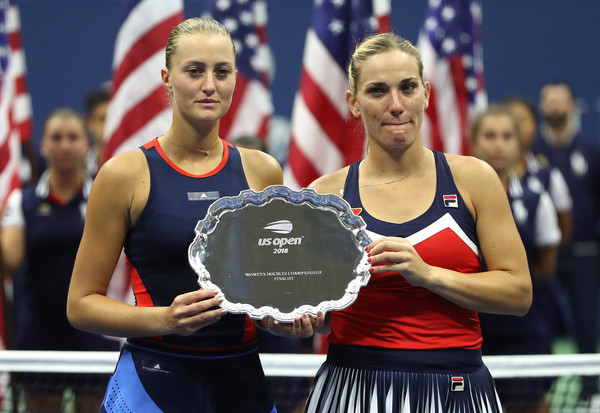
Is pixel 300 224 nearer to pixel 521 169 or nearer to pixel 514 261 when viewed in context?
pixel 514 261

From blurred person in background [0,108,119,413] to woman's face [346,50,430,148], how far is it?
2990mm

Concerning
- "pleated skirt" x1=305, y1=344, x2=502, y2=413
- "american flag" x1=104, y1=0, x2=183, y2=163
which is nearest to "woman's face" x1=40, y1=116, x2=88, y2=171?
"american flag" x1=104, y1=0, x2=183, y2=163

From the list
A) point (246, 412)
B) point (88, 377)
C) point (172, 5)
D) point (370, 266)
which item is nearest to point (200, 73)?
point (370, 266)

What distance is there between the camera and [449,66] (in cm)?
621

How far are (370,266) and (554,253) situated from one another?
294 cm

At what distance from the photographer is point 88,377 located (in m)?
5.13

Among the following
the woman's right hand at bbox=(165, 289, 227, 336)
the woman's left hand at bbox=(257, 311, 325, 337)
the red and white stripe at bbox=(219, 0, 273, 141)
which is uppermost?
the red and white stripe at bbox=(219, 0, 273, 141)

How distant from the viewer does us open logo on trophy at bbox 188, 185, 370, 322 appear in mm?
2527

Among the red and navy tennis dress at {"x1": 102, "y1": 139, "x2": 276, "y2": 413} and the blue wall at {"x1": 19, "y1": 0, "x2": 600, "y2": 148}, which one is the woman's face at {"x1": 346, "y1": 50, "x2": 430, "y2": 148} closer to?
the red and navy tennis dress at {"x1": 102, "y1": 139, "x2": 276, "y2": 413}

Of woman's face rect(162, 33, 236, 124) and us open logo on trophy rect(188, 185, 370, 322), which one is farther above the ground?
woman's face rect(162, 33, 236, 124)

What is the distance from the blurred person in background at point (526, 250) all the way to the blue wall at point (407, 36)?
16.2 ft

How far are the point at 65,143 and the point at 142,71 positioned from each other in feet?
3.70

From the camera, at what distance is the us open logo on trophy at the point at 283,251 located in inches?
99.5

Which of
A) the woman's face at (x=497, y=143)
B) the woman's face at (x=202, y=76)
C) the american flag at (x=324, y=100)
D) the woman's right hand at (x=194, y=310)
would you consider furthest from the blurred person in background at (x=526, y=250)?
the woman's right hand at (x=194, y=310)
